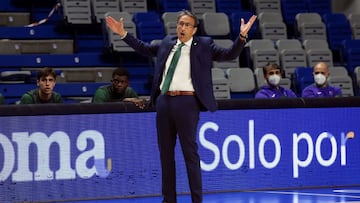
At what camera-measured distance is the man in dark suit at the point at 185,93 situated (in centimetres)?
852

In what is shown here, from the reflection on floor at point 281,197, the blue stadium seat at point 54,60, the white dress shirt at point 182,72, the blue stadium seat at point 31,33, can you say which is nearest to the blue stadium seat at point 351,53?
the blue stadium seat at point 54,60

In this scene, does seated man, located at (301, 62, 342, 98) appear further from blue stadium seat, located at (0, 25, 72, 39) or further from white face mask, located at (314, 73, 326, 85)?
blue stadium seat, located at (0, 25, 72, 39)

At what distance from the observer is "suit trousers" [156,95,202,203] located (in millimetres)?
8516

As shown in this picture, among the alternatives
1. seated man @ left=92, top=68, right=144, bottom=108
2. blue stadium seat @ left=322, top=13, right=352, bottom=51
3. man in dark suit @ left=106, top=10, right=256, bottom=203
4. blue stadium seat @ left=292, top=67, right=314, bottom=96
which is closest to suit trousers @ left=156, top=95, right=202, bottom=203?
man in dark suit @ left=106, top=10, right=256, bottom=203

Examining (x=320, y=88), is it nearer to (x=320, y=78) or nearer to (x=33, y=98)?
Answer: (x=320, y=78)

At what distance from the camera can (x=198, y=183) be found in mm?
8578

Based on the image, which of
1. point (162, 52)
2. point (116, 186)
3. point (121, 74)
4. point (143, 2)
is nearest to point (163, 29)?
point (143, 2)

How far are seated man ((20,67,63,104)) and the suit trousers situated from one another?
2354mm

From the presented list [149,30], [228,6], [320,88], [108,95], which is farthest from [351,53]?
[108,95]

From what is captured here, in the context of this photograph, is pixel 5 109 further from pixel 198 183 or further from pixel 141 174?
pixel 198 183

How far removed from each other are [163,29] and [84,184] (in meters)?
6.25

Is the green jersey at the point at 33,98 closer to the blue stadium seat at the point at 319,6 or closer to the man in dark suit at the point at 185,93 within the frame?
the man in dark suit at the point at 185,93

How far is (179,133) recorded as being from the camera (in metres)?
8.61

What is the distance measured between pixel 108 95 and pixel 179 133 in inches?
119
